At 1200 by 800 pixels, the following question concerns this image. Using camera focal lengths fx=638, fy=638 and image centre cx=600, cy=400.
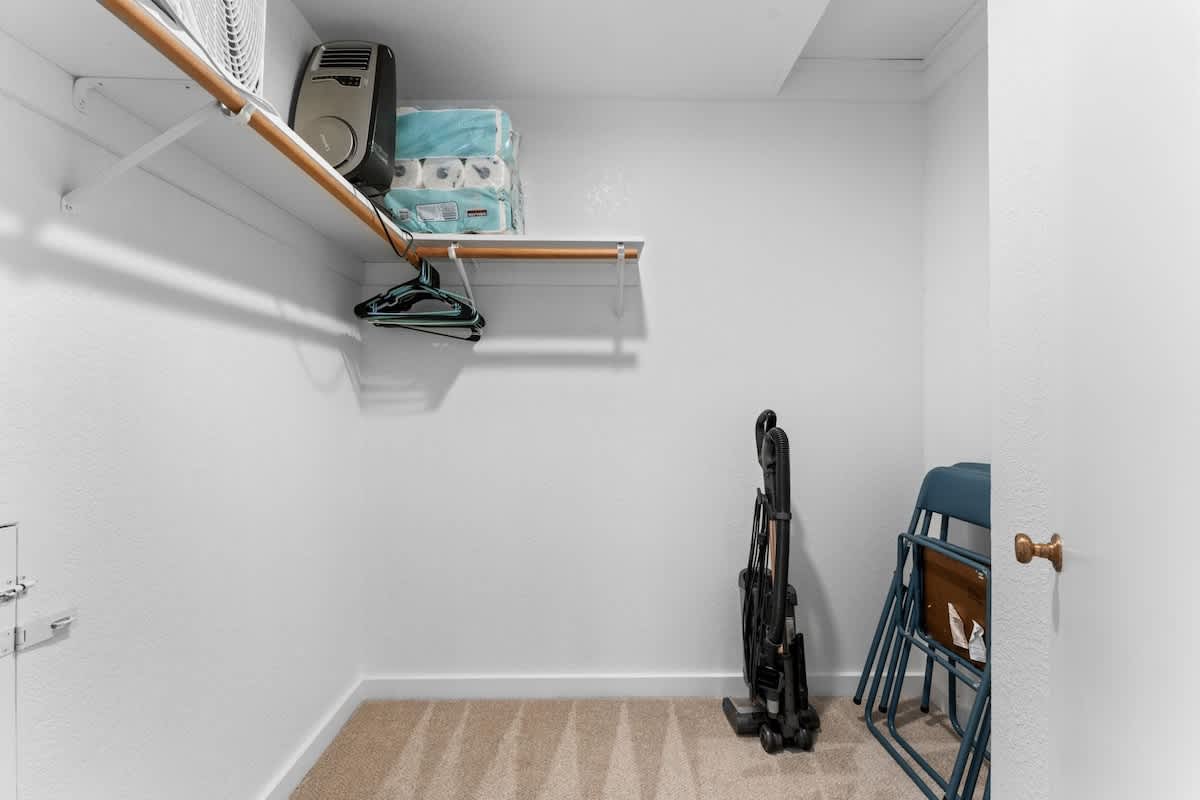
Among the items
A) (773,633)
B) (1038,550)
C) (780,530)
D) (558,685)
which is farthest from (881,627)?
(1038,550)

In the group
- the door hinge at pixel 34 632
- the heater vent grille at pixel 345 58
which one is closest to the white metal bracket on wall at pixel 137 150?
the door hinge at pixel 34 632

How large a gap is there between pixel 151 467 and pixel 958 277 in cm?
254

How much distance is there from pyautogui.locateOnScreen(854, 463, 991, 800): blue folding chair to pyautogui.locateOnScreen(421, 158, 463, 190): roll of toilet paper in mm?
1937

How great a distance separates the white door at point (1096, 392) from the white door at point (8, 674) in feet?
5.24

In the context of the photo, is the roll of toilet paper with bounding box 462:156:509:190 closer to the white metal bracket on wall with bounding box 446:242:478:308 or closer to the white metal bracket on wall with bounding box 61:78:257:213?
the white metal bracket on wall with bounding box 446:242:478:308

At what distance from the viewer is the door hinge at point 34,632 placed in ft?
3.21

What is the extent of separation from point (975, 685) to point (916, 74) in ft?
7.37

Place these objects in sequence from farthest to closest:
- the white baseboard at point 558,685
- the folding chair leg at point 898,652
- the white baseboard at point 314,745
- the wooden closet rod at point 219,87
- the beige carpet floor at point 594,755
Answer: the white baseboard at point 558,685, the folding chair leg at point 898,652, the beige carpet floor at point 594,755, the white baseboard at point 314,745, the wooden closet rod at point 219,87

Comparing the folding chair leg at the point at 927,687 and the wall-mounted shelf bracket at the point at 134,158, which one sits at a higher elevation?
the wall-mounted shelf bracket at the point at 134,158

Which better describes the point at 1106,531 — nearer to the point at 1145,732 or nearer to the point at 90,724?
the point at 1145,732

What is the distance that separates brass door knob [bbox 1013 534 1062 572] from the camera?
3.20 feet

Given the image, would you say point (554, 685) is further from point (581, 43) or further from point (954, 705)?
point (581, 43)

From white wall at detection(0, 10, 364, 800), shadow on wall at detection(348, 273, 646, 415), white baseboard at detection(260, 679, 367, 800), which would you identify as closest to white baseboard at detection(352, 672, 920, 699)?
white baseboard at detection(260, 679, 367, 800)

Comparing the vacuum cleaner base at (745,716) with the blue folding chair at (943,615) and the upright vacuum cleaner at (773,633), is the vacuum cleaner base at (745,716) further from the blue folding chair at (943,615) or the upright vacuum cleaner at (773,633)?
the blue folding chair at (943,615)
